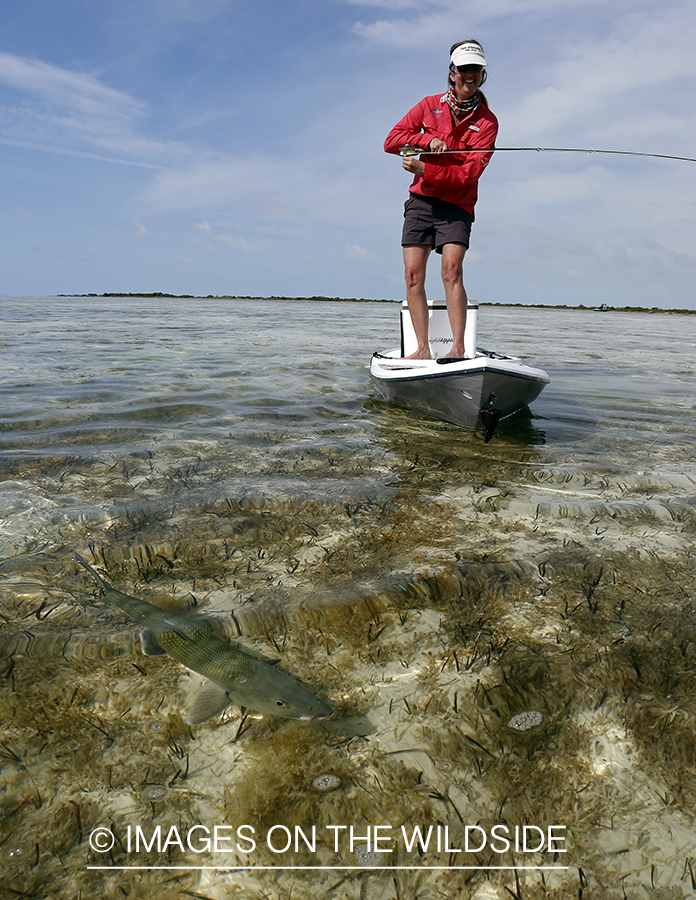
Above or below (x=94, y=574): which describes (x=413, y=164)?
above

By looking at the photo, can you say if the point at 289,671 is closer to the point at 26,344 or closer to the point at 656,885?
the point at 656,885

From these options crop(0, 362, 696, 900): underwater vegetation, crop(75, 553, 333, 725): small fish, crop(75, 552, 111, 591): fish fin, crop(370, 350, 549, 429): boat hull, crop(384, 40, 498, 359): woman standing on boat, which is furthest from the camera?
crop(384, 40, 498, 359): woman standing on boat

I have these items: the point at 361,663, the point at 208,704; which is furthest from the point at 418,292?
the point at 208,704

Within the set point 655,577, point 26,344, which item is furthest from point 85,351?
point 655,577

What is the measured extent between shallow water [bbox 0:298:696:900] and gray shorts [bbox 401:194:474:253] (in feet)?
8.58

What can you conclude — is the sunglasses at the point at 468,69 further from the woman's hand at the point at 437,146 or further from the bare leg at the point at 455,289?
the bare leg at the point at 455,289

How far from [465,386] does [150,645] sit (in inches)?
151

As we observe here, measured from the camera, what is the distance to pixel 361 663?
2.06 meters

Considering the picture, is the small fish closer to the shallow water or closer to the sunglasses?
the shallow water

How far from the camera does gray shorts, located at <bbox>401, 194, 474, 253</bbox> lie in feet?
19.4

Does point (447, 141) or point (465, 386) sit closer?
point (465, 386)

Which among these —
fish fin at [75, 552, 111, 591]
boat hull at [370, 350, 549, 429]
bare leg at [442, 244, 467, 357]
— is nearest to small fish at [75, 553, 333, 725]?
fish fin at [75, 552, 111, 591]

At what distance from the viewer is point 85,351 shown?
36.5ft

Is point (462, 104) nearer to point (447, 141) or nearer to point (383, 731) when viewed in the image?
point (447, 141)
